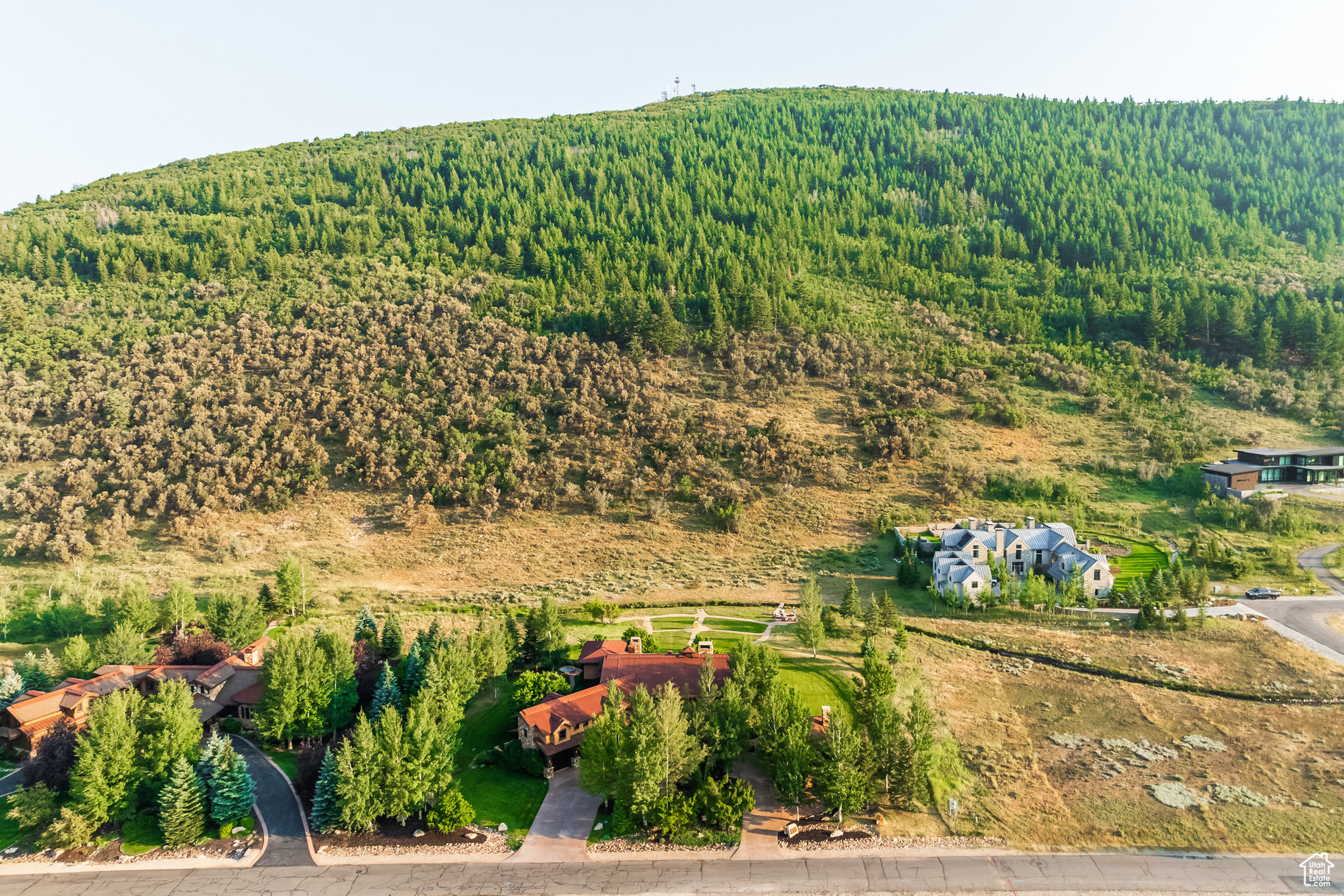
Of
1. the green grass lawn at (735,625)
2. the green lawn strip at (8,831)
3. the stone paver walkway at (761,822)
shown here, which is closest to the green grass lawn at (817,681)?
the green grass lawn at (735,625)

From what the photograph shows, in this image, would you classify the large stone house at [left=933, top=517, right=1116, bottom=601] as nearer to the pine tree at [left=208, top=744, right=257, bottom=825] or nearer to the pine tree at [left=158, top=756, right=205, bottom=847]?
the pine tree at [left=208, top=744, right=257, bottom=825]

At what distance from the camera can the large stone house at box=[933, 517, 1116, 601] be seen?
1825 inches

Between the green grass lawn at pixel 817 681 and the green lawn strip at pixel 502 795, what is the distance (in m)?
12.6

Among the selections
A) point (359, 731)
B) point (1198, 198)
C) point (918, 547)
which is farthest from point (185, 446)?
point (1198, 198)

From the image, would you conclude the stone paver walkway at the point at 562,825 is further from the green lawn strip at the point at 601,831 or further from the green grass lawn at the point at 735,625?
the green grass lawn at the point at 735,625

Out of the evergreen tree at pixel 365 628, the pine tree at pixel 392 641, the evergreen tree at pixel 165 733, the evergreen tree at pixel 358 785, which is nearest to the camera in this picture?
the evergreen tree at pixel 358 785

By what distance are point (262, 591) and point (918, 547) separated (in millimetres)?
45124

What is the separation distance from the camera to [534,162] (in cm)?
13500

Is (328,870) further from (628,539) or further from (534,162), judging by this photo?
(534,162)

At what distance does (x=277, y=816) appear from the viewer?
89.1 ft

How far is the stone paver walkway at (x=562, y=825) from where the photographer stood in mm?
24578

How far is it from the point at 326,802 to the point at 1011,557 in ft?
143

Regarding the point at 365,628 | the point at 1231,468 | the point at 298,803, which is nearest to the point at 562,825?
the point at 298,803

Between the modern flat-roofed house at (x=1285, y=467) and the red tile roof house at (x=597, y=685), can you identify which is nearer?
the red tile roof house at (x=597, y=685)
